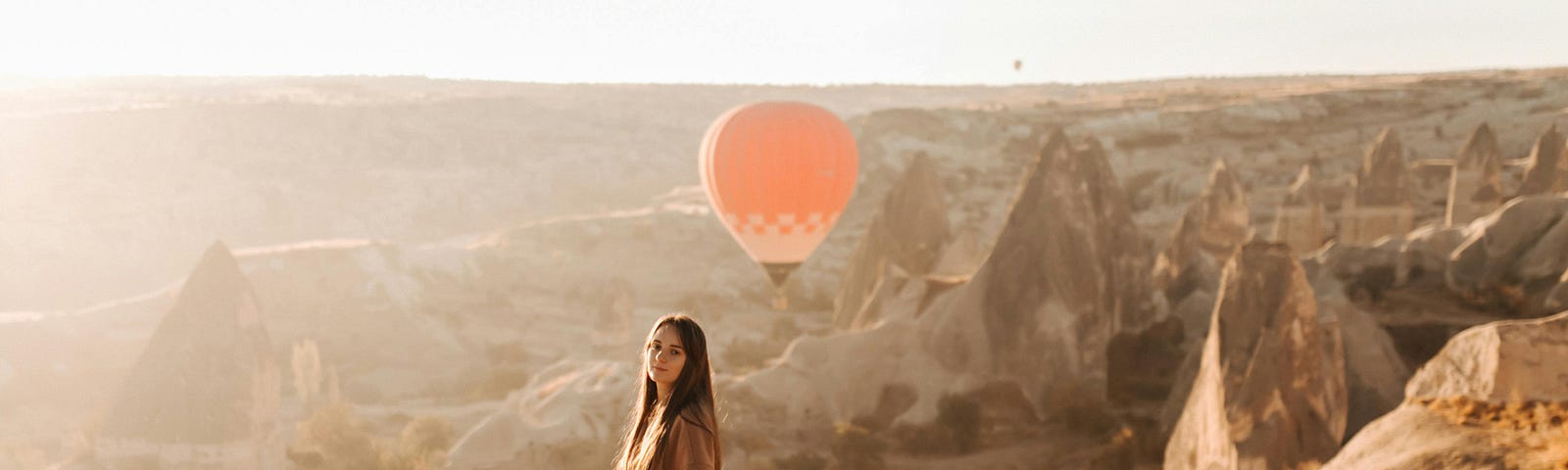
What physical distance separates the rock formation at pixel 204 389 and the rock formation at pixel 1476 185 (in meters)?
29.1

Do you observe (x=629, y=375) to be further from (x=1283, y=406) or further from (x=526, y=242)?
(x=526, y=242)

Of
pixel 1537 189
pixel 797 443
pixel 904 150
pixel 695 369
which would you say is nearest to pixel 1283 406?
pixel 797 443

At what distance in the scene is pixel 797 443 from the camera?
21297mm

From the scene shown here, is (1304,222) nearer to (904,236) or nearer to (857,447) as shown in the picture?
(904,236)

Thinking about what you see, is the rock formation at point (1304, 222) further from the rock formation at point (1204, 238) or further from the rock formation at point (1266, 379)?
the rock formation at point (1266, 379)

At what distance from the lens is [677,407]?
3768 millimetres

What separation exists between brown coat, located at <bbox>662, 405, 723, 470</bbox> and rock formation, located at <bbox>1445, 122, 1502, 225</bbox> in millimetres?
34963

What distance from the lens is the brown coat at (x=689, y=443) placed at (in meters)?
3.70

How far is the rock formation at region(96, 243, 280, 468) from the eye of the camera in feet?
74.6

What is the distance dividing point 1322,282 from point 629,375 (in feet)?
41.6

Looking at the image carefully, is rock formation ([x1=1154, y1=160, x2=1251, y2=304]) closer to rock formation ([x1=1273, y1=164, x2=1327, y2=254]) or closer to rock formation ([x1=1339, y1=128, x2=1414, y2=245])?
rock formation ([x1=1273, y1=164, x2=1327, y2=254])

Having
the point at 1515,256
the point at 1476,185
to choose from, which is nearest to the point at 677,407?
the point at 1515,256

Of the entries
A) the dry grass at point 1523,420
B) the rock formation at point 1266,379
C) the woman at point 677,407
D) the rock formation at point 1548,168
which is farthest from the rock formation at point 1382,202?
the woman at point 677,407

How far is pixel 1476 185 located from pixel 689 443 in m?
35.9
